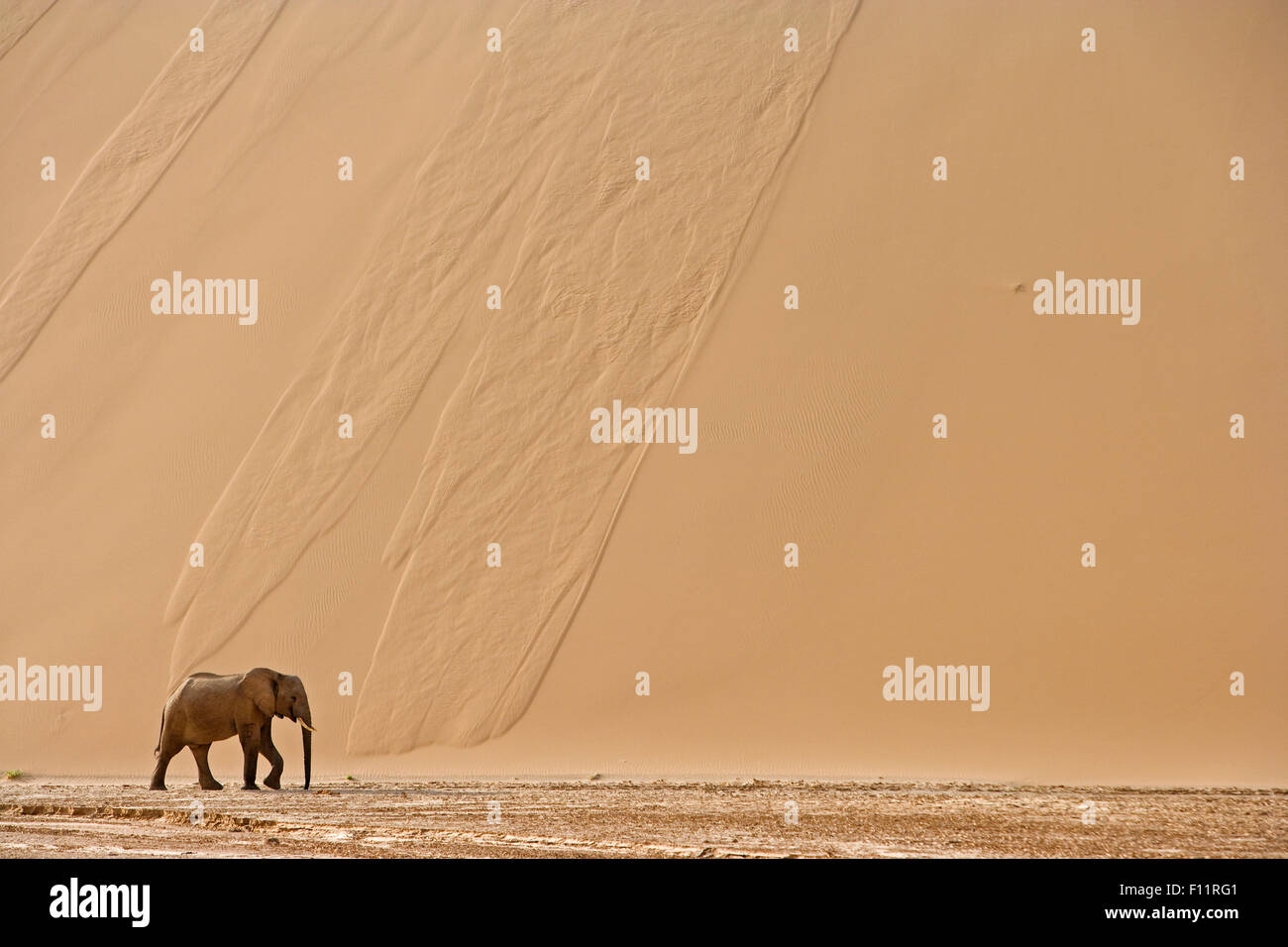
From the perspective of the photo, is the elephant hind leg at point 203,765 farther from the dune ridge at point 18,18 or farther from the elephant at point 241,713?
the dune ridge at point 18,18

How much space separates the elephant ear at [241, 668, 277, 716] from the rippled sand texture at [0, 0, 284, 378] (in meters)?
10.0

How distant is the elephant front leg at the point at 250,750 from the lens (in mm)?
11984

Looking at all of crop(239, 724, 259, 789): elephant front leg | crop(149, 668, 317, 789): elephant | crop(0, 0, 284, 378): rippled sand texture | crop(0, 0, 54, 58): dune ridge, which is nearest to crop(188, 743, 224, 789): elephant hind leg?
crop(149, 668, 317, 789): elephant

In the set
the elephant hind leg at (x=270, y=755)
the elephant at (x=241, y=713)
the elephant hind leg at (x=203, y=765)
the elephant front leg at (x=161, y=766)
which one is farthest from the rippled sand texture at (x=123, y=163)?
the elephant hind leg at (x=270, y=755)

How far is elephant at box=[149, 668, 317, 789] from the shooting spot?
1204 centimetres

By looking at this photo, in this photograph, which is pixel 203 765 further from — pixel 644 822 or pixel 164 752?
pixel 644 822

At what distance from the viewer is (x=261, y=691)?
1205 centimetres

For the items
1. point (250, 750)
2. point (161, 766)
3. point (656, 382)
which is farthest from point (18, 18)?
point (250, 750)

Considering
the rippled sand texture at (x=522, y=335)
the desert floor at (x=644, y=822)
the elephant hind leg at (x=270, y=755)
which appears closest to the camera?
the desert floor at (x=644, y=822)

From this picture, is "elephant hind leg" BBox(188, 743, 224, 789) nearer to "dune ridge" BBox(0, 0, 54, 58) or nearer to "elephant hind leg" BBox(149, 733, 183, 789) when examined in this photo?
"elephant hind leg" BBox(149, 733, 183, 789)

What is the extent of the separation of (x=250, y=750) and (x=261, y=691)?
1.83 feet

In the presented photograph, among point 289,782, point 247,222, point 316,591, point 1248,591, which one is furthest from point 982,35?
point 289,782

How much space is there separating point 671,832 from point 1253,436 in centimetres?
1238

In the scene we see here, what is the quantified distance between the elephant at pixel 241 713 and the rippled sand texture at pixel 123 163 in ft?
31.8
